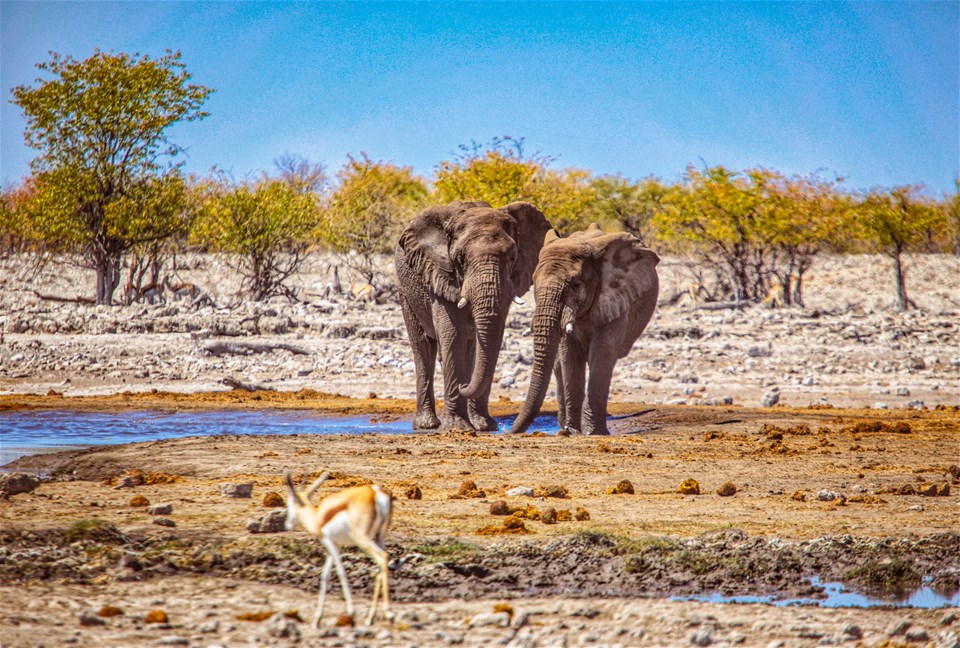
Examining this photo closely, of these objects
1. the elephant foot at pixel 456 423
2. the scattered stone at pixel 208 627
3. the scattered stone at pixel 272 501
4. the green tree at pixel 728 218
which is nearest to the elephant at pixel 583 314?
the elephant foot at pixel 456 423

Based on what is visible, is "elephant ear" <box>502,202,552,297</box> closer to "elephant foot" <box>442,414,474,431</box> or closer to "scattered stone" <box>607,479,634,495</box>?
"elephant foot" <box>442,414,474,431</box>

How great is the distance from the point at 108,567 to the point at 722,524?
4.46m

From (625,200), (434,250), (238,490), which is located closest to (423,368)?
(434,250)

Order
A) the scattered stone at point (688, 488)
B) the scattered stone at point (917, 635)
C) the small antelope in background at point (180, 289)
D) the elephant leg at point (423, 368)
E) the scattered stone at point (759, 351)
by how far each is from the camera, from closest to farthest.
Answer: the scattered stone at point (917, 635), the scattered stone at point (688, 488), the elephant leg at point (423, 368), the scattered stone at point (759, 351), the small antelope in background at point (180, 289)

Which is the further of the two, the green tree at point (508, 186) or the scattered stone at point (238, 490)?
the green tree at point (508, 186)

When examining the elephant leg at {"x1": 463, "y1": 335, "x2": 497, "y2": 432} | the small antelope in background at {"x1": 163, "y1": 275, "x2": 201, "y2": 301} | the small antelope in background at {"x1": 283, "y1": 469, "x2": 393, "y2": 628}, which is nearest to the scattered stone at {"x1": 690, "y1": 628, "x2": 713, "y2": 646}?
the small antelope in background at {"x1": 283, "y1": 469, "x2": 393, "y2": 628}

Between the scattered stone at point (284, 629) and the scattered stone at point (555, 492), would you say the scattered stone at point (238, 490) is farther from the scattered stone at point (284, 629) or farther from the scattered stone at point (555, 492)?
the scattered stone at point (284, 629)

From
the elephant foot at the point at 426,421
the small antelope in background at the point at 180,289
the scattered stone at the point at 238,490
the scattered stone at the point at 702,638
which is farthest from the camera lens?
the small antelope in background at the point at 180,289

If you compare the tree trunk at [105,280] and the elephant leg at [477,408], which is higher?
the tree trunk at [105,280]

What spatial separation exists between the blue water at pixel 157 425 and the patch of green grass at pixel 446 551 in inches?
324

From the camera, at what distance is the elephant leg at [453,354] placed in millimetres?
15875

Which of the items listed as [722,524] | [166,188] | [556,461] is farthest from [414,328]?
[166,188]

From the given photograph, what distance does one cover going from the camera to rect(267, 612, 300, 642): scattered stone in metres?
5.51

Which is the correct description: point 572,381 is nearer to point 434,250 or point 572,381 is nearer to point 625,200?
point 434,250
